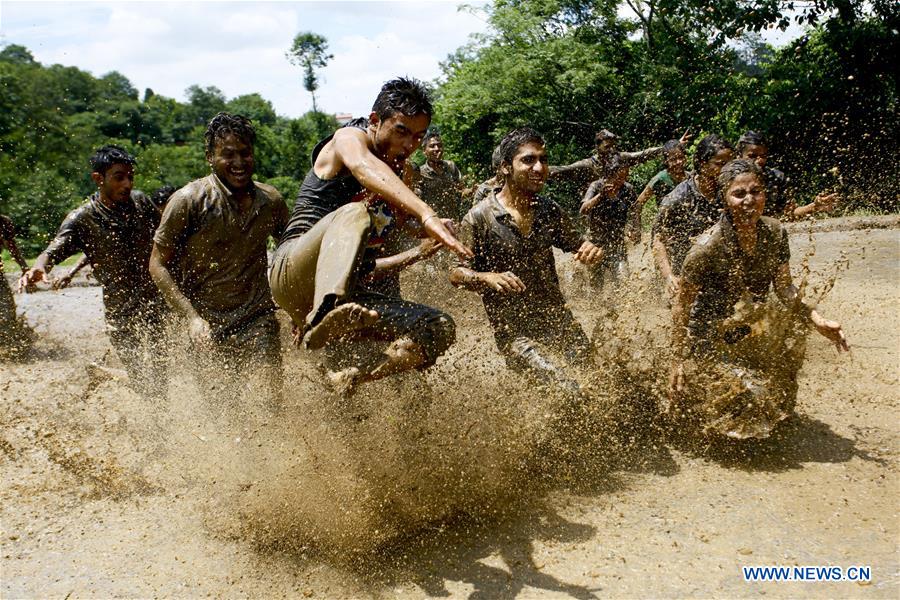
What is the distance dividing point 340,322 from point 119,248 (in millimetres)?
3110

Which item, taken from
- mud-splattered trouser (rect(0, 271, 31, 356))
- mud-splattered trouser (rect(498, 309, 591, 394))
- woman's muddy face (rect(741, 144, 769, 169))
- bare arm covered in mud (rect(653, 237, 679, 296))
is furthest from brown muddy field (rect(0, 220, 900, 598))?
mud-splattered trouser (rect(0, 271, 31, 356))

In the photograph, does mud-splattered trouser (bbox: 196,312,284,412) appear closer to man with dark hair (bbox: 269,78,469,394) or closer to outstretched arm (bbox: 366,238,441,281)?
outstretched arm (bbox: 366,238,441,281)

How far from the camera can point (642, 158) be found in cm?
852

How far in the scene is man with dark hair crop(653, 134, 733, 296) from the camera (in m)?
5.52

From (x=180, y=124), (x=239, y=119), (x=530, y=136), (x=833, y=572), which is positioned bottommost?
(x=833, y=572)

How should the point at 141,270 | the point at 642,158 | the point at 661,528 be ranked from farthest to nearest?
1. the point at 642,158
2. the point at 141,270
3. the point at 661,528

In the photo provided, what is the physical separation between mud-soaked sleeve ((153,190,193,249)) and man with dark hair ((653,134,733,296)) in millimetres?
3221

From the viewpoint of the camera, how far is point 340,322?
2.89m

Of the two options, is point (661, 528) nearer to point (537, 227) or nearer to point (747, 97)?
point (537, 227)

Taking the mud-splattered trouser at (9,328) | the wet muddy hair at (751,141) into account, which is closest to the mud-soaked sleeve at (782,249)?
the wet muddy hair at (751,141)

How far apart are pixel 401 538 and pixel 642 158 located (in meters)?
6.02

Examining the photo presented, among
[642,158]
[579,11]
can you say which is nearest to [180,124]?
[579,11]

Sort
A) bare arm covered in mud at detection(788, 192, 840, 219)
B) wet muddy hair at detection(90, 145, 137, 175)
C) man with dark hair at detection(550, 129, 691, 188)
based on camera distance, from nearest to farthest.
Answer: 1. wet muddy hair at detection(90, 145, 137, 175)
2. bare arm covered in mud at detection(788, 192, 840, 219)
3. man with dark hair at detection(550, 129, 691, 188)

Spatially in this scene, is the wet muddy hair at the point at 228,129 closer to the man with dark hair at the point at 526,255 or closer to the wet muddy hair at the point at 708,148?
the man with dark hair at the point at 526,255
